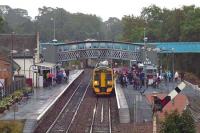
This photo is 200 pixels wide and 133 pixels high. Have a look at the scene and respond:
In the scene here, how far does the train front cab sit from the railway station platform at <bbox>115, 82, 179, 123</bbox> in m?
0.85

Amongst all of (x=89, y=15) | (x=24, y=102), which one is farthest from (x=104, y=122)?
(x=89, y=15)

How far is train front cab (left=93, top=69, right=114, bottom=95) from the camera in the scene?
51.5 m

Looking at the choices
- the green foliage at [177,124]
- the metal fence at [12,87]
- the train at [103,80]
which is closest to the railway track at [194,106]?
the train at [103,80]

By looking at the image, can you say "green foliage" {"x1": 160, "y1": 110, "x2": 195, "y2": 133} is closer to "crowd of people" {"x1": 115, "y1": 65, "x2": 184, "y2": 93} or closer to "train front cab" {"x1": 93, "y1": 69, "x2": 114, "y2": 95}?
"train front cab" {"x1": 93, "y1": 69, "x2": 114, "y2": 95}

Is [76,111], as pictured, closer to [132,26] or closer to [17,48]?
[17,48]

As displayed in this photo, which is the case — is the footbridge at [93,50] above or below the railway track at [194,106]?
above

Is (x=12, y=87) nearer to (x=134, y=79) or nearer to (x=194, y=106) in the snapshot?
(x=134, y=79)

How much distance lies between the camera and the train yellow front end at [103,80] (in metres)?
51.5

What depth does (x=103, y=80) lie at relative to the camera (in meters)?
51.6

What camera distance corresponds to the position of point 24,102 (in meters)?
43.2

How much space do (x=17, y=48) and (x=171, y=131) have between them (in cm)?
4918

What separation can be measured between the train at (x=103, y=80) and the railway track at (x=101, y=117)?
0.88m

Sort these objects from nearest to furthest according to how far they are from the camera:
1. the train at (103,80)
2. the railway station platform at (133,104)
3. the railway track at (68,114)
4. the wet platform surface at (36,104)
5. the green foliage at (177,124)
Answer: the green foliage at (177,124) < the railway track at (68,114) < the wet platform surface at (36,104) < the railway station platform at (133,104) < the train at (103,80)

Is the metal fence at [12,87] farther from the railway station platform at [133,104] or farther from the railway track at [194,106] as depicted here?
the railway track at [194,106]
